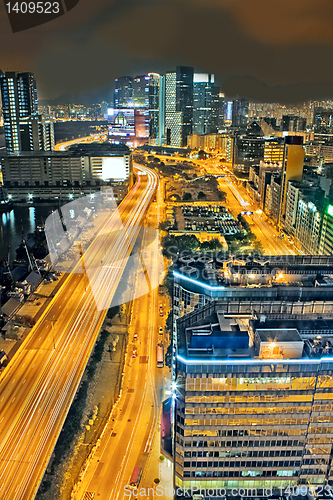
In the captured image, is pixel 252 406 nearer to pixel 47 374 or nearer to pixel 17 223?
pixel 47 374

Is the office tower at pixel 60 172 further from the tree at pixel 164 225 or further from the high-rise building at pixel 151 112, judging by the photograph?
the high-rise building at pixel 151 112

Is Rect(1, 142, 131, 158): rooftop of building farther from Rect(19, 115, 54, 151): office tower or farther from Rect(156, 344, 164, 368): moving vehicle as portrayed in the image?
Rect(156, 344, 164, 368): moving vehicle

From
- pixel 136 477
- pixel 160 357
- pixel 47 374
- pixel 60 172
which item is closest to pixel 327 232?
pixel 160 357

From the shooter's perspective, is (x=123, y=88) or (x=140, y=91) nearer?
(x=140, y=91)

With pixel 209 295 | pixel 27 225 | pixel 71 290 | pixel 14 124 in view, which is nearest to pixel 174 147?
pixel 14 124

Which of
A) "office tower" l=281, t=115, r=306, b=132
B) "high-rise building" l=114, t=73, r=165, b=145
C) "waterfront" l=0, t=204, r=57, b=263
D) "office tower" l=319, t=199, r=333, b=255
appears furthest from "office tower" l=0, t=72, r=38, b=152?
"office tower" l=319, t=199, r=333, b=255
